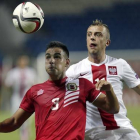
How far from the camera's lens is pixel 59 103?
13.1 feet

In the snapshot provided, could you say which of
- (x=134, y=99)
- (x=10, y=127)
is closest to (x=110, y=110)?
(x=10, y=127)

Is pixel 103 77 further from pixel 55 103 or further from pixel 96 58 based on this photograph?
pixel 55 103

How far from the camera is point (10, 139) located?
35.4 feet

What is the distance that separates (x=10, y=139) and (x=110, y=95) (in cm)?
735

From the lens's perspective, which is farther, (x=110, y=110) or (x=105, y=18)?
(x=105, y=18)

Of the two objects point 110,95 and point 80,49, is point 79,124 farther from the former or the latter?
point 80,49

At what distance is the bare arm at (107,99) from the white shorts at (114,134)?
1.01m

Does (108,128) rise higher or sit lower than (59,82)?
lower

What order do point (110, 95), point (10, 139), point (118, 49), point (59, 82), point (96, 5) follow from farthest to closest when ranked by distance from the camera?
1. point (96, 5)
2. point (118, 49)
3. point (10, 139)
4. point (59, 82)
5. point (110, 95)

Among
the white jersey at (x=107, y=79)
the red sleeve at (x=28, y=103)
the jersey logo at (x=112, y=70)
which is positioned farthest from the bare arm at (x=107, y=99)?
the jersey logo at (x=112, y=70)

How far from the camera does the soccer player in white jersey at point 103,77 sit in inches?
195

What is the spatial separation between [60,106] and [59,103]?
0.03m

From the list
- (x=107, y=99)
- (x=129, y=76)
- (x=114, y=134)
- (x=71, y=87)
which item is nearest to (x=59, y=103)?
(x=71, y=87)

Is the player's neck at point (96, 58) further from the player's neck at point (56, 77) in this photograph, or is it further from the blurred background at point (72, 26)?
the blurred background at point (72, 26)
